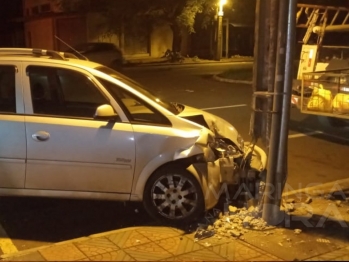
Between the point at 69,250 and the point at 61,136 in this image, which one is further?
the point at 61,136

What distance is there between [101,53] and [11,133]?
2139 centimetres

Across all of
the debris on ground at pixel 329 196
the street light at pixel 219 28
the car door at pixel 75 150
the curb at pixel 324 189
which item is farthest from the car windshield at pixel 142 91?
the street light at pixel 219 28

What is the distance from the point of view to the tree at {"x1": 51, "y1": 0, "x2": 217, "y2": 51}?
103 ft

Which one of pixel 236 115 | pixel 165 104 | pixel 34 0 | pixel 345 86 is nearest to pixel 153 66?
pixel 34 0

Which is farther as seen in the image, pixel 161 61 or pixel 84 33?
pixel 84 33

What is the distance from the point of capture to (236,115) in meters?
13.0

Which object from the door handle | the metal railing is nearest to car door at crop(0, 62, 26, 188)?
the door handle

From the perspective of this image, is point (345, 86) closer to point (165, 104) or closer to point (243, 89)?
point (165, 104)

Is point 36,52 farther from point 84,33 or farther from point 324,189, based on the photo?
point 84,33

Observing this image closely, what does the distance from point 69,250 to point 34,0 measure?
36187 millimetres

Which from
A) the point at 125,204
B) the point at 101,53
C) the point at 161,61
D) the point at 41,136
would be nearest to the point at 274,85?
the point at 125,204

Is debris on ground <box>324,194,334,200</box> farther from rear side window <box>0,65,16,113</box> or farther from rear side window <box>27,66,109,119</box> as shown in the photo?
rear side window <box>0,65,16,113</box>

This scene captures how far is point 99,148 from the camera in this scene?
6.10m

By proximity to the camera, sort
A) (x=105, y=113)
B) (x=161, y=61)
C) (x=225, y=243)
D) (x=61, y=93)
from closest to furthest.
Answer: (x=225, y=243), (x=105, y=113), (x=61, y=93), (x=161, y=61)
